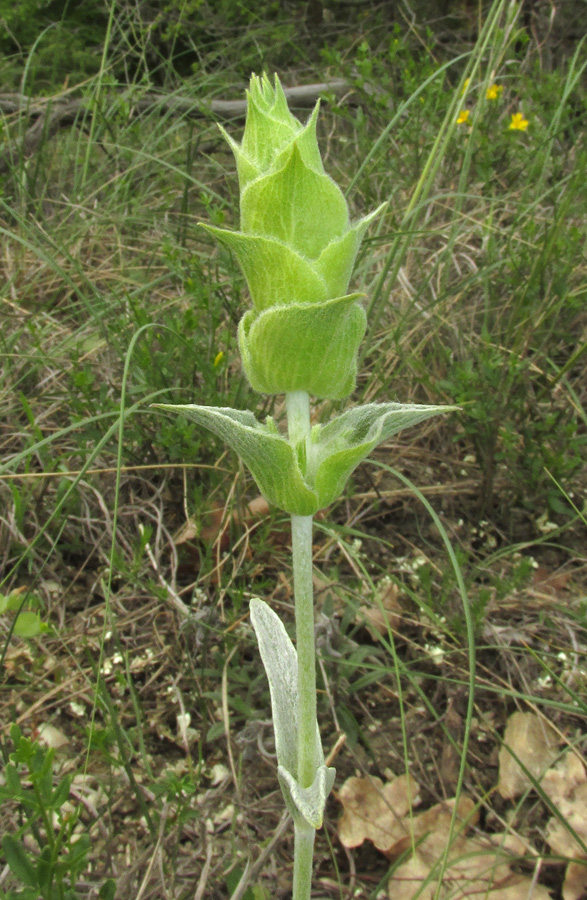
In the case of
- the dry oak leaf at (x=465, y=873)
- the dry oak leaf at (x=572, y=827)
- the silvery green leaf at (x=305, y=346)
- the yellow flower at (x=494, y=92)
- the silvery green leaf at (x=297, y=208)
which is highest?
the silvery green leaf at (x=297, y=208)

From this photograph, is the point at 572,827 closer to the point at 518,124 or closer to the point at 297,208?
the point at 297,208

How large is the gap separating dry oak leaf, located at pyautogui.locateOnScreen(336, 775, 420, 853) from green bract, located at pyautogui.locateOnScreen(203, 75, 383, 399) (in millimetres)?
1128

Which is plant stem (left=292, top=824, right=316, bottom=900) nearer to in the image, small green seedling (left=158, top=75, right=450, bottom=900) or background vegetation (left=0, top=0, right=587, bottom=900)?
small green seedling (left=158, top=75, right=450, bottom=900)

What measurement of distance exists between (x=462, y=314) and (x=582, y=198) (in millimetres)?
828

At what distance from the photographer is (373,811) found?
170 cm

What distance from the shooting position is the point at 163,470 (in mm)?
2350

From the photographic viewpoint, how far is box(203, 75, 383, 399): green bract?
3.20ft

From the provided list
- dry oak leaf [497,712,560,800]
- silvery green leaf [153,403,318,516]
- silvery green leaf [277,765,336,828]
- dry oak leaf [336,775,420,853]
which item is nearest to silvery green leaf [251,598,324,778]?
silvery green leaf [277,765,336,828]

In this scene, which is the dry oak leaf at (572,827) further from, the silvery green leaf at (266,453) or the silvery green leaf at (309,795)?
the silvery green leaf at (266,453)

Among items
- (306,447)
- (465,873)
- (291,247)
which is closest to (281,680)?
(306,447)

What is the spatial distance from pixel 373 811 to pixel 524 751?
0.42 metres

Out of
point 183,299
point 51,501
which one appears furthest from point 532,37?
point 51,501

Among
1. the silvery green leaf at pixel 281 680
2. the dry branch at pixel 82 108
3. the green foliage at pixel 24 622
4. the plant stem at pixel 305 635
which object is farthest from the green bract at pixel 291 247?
the dry branch at pixel 82 108

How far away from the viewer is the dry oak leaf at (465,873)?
1.58 m
